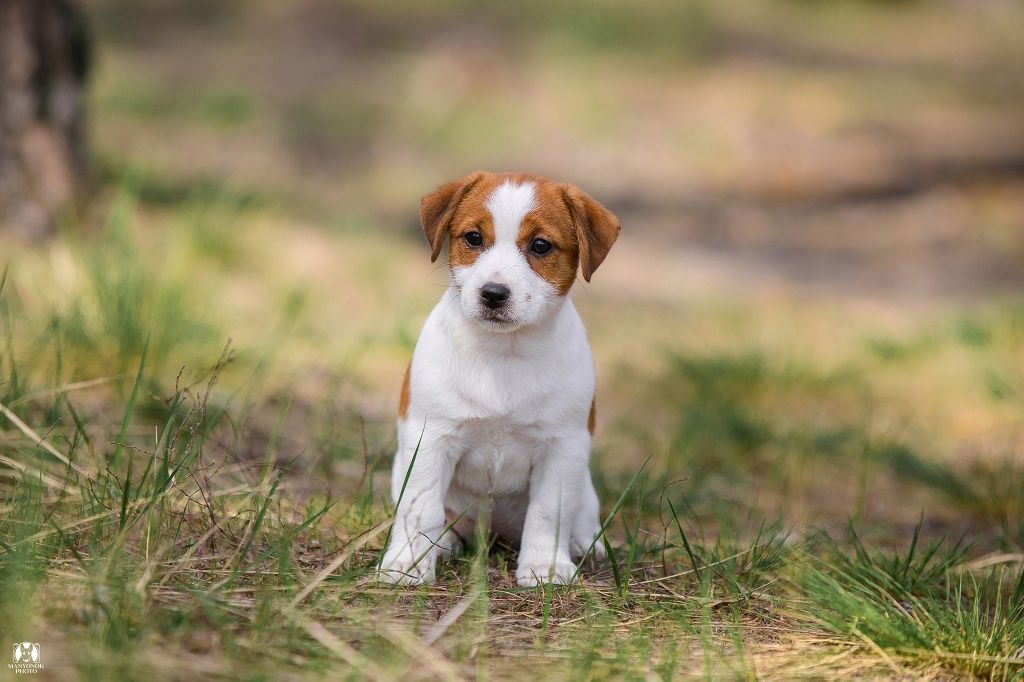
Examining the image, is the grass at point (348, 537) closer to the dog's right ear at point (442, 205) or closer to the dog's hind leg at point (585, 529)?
the dog's hind leg at point (585, 529)

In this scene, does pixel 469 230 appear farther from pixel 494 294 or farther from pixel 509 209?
pixel 494 294

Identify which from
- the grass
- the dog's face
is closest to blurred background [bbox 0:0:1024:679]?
the grass

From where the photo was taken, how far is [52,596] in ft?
8.31

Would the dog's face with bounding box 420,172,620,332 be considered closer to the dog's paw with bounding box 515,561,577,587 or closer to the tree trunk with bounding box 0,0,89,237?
the dog's paw with bounding box 515,561,577,587

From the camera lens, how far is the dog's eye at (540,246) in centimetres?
328

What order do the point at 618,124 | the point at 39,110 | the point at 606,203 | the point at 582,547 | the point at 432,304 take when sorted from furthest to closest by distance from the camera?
1. the point at 618,124
2. the point at 606,203
3. the point at 432,304
4. the point at 39,110
5. the point at 582,547

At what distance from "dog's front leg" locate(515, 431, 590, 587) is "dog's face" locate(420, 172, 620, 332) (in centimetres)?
45

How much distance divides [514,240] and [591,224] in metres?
0.29

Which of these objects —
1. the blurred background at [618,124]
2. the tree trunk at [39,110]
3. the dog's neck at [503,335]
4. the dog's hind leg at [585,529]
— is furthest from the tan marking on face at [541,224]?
the blurred background at [618,124]

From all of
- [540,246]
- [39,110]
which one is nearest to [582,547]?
[540,246]

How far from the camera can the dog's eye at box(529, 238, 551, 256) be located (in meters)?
3.28

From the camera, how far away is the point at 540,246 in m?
3.29

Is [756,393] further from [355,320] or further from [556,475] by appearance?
[556,475]

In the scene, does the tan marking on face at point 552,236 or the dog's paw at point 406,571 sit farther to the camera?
the tan marking on face at point 552,236
